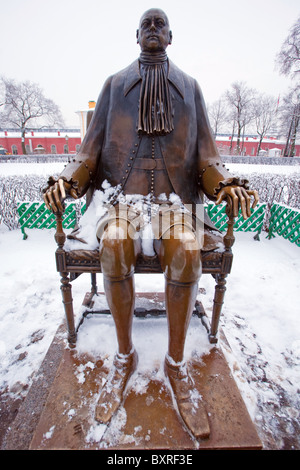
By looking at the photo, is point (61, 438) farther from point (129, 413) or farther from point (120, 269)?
point (120, 269)

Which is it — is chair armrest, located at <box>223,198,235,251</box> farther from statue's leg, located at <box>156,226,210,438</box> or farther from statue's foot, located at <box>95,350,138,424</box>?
statue's foot, located at <box>95,350,138,424</box>

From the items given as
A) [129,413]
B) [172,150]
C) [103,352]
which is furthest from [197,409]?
[172,150]

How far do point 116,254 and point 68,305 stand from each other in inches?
27.7

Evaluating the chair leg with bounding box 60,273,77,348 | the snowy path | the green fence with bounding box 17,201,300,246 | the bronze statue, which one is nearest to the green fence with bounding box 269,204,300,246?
the green fence with bounding box 17,201,300,246

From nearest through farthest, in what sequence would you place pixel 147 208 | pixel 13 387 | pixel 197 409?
pixel 197 409
pixel 13 387
pixel 147 208

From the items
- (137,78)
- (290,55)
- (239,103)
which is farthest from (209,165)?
(239,103)

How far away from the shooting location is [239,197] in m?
1.61

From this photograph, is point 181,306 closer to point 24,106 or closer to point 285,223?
point 285,223

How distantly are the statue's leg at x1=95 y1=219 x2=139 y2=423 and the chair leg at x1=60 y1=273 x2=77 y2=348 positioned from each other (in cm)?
42

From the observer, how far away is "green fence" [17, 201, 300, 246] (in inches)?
192

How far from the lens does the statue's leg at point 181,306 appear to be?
1.44 m

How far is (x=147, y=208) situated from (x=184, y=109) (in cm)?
79

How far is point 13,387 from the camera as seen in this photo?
1.85 metres

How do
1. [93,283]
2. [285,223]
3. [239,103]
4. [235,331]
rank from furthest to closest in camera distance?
[239,103] → [285,223] → [93,283] → [235,331]
